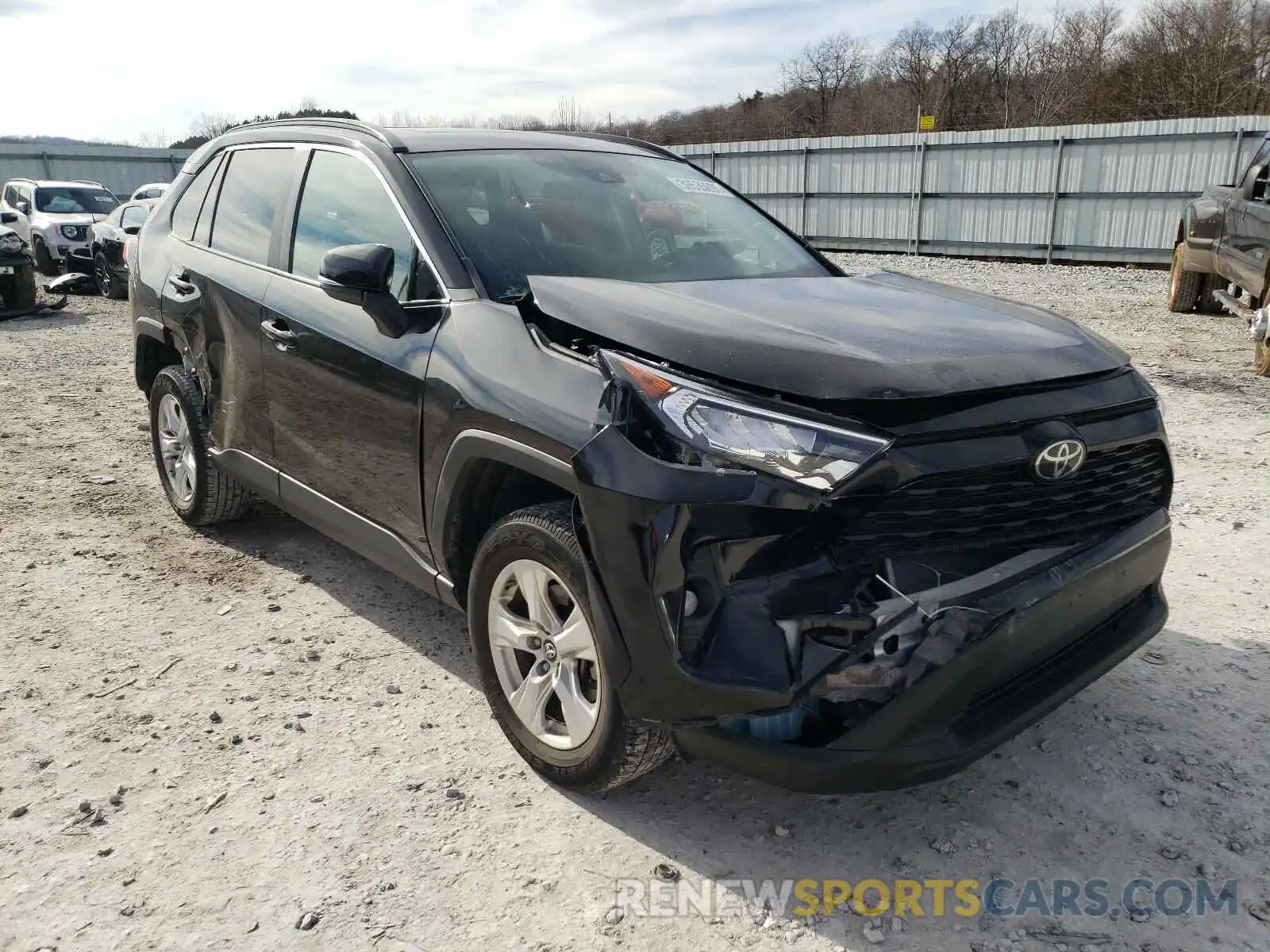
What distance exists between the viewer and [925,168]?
1914 centimetres

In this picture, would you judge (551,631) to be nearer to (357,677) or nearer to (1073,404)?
(357,677)

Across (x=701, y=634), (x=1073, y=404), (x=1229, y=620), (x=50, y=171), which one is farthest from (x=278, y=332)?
(x=50, y=171)

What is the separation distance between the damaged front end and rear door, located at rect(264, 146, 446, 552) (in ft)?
3.07

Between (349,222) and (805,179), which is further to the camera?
(805,179)

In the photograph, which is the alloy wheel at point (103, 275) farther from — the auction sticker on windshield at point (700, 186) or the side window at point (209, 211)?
the auction sticker on windshield at point (700, 186)

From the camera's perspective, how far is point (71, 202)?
17812mm

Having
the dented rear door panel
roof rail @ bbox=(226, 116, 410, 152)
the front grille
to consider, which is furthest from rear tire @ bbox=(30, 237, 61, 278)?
the front grille

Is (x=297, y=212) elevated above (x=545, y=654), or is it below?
above

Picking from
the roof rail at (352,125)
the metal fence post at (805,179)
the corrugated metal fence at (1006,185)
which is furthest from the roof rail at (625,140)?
the metal fence post at (805,179)

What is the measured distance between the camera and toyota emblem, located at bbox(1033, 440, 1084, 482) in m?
2.27

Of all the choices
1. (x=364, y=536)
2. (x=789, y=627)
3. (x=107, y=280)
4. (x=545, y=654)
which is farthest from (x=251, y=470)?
(x=107, y=280)

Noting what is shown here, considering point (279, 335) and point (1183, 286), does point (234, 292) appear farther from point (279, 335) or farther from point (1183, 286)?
point (1183, 286)

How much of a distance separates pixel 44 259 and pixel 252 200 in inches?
656

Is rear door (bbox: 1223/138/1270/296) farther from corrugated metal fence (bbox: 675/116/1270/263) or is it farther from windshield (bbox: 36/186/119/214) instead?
windshield (bbox: 36/186/119/214)
